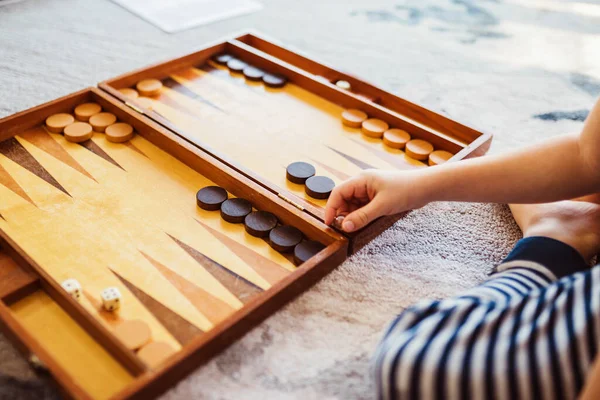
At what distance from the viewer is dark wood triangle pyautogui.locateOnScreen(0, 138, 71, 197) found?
1093 mm

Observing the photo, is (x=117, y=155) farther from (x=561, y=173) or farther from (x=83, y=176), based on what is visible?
(x=561, y=173)

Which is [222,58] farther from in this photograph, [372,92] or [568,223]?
[568,223]

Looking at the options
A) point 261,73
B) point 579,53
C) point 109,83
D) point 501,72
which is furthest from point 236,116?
point 579,53

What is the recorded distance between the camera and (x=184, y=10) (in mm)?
1917

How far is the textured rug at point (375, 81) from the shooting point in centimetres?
82

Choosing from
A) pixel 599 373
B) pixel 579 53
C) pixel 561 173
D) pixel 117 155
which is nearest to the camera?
pixel 599 373

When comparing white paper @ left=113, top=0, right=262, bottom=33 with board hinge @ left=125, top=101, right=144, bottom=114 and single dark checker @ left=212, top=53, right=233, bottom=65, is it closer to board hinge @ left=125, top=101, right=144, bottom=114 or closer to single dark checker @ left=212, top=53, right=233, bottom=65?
single dark checker @ left=212, top=53, right=233, bottom=65

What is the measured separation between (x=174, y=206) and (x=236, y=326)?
327mm

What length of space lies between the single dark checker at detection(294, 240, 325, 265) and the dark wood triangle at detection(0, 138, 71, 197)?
17.0 inches

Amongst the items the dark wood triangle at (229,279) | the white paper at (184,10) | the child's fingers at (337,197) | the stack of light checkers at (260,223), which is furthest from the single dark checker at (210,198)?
the white paper at (184,10)

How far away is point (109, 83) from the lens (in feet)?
4.25

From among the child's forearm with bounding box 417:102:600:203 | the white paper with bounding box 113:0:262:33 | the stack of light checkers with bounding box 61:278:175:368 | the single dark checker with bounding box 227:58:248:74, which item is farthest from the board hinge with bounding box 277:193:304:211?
the white paper with bounding box 113:0:262:33

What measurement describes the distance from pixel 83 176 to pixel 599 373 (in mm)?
902

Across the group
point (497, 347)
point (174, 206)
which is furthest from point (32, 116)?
point (497, 347)
